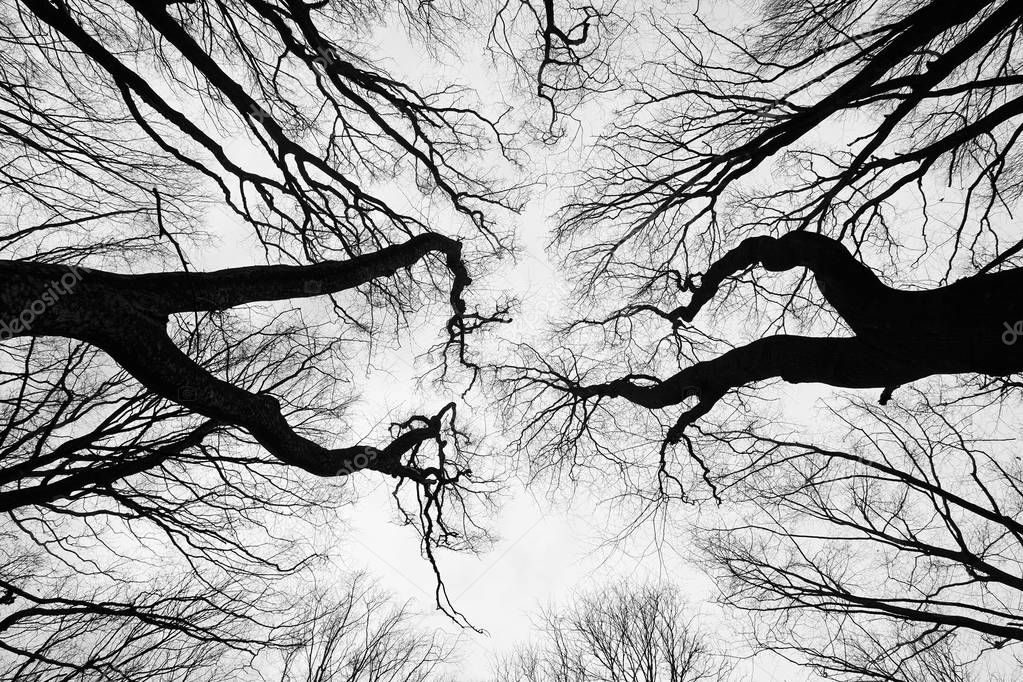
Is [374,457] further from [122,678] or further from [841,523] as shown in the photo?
[841,523]

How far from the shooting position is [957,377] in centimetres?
465

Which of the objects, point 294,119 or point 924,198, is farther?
point 924,198

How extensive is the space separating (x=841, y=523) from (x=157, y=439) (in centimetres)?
671

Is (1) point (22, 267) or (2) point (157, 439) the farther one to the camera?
(2) point (157, 439)

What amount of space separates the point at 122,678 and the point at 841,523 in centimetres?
680

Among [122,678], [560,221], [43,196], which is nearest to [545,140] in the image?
[560,221]

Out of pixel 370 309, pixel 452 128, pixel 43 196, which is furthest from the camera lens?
pixel 370 309

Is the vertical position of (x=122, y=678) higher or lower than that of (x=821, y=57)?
lower

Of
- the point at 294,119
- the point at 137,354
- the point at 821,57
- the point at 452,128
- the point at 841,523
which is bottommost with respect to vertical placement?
the point at 841,523

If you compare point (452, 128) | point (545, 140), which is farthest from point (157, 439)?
point (545, 140)

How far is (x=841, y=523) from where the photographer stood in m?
4.38

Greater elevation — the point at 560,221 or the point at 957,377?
the point at 560,221

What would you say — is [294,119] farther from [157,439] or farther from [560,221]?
[157,439]

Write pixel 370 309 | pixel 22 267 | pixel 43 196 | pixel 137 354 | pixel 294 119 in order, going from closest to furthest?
1. pixel 22 267
2. pixel 137 354
3. pixel 43 196
4. pixel 294 119
5. pixel 370 309
